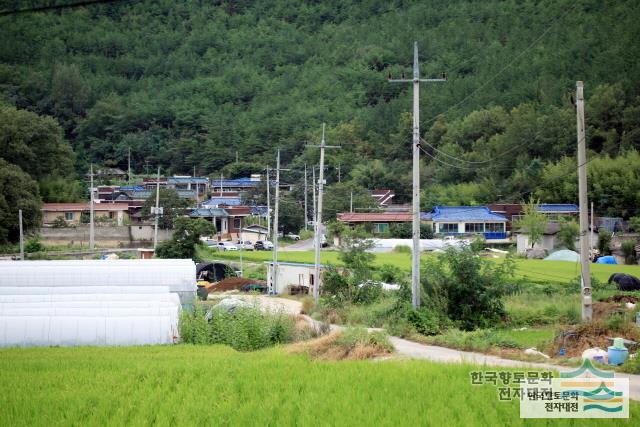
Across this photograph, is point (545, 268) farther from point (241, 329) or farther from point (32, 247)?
point (32, 247)

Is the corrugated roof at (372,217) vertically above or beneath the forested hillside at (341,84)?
beneath

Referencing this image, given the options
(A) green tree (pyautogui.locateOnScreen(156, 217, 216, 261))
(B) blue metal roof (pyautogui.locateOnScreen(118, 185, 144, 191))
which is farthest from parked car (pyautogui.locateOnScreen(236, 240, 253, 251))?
(B) blue metal roof (pyautogui.locateOnScreen(118, 185, 144, 191))

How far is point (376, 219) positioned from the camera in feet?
159

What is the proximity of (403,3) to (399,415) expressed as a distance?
130 m

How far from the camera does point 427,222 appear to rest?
46.5m

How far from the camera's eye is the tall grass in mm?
15492

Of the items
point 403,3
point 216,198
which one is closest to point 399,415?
point 216,198

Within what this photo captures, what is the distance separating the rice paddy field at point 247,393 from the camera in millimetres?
8328

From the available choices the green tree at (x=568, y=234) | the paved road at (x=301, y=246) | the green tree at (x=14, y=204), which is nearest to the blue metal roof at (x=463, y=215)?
the paved road at (x=301, y=246)

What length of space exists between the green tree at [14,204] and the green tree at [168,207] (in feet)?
Result: 26.8

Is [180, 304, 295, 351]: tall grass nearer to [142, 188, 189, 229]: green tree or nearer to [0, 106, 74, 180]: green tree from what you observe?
[142, 188, 189, 229]: green tree

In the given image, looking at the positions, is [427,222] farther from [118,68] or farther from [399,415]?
[118,68]

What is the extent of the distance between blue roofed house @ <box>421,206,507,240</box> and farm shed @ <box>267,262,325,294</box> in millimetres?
18172

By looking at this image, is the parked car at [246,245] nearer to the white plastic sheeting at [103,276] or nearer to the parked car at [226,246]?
the parked car at [226,246]
